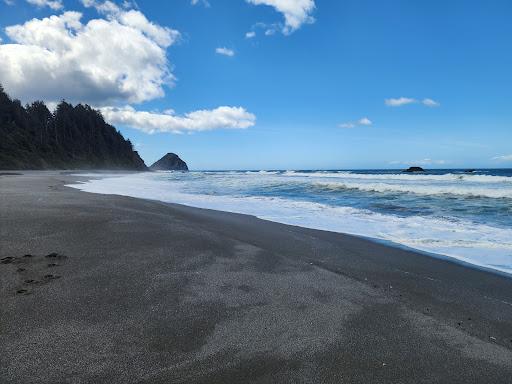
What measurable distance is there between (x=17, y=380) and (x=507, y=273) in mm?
6343

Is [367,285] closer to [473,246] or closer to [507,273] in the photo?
[507,273]

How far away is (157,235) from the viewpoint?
644 cm

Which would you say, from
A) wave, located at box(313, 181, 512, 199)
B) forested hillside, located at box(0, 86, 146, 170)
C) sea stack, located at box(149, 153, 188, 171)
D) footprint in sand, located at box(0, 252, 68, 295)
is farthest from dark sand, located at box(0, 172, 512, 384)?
sea stack, located at box(149, 153, 188, 171)

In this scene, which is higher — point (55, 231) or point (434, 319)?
point (55, 231)

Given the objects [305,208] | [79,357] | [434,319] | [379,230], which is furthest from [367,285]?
[305,208]

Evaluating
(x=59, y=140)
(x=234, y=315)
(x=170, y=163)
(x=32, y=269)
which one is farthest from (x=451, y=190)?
(x=170, y=163)

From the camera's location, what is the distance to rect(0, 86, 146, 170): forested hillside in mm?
62322

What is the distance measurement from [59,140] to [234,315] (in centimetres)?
9392

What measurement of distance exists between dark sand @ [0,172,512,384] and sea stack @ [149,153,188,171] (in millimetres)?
178811

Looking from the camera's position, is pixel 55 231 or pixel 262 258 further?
pixel 55 231

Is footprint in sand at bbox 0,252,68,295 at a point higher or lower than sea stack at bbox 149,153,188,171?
lower

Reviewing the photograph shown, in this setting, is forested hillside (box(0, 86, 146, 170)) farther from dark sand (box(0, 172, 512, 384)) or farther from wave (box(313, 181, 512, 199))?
dark sand (box(0, 172, 512, 384))

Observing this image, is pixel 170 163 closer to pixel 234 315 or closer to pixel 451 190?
pixel 451 190

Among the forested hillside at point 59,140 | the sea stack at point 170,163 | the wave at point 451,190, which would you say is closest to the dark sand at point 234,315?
the wave at point 451,190
